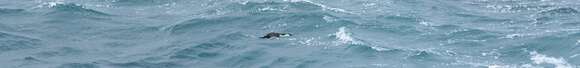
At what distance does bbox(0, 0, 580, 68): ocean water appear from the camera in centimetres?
7906

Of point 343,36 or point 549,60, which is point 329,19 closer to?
point 343,36

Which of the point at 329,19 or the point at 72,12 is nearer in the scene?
the point at 329,19

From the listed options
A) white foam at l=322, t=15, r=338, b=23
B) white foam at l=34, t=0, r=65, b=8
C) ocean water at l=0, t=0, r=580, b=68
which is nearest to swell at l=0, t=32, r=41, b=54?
ocean water at l=0, t=0, r=580, b=68

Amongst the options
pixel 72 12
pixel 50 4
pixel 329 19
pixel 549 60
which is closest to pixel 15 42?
pixel 72 12

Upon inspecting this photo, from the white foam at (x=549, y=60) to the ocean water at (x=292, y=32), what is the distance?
8 centimetres

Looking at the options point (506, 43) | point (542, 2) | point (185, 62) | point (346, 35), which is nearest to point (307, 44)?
point (346, 35)

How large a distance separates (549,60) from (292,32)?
21.4 meters

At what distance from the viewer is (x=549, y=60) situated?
77.6 metres

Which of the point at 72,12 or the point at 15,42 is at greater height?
the point at 72,12

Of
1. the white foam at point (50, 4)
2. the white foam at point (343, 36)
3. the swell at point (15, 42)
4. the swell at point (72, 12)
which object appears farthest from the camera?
the white foam at point (50, 4)

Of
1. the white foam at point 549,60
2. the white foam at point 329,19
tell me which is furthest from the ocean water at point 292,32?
the white foam at point 329,19

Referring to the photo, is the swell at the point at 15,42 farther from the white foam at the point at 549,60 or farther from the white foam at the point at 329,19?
the white foam at the point at 549,60

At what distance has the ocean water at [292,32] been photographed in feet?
259

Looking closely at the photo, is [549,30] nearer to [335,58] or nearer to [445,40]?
[445,40]
